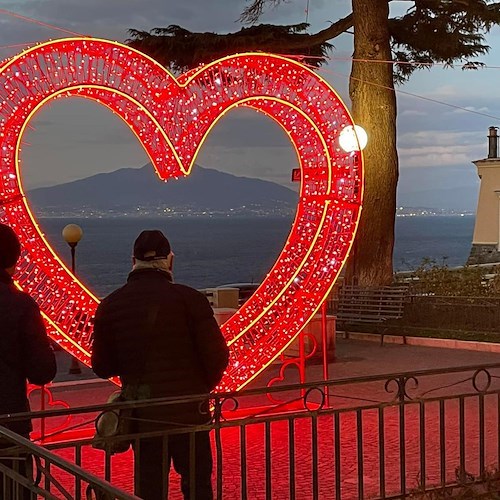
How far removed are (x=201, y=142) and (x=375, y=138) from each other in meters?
12.4

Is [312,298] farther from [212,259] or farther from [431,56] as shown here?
[212,259]

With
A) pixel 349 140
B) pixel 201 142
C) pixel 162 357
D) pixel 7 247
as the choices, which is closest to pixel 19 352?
pixel 7 247

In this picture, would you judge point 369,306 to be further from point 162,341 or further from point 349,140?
point 162,341

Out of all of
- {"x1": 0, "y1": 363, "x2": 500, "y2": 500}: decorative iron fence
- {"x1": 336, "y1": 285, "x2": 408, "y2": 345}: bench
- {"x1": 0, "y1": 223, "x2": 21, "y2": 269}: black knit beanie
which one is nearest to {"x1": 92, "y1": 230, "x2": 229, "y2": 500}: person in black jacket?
{"x1": 0, "y1": 363, "x2": 500, "y2": 500}: decorative iron fence

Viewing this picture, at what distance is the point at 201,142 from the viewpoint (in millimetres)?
9656

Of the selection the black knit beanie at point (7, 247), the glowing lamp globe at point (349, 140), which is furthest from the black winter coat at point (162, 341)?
the glowing lamp globe at point (349, 140)

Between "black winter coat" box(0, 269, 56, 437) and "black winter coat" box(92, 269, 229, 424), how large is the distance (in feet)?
1.05

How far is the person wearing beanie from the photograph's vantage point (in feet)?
18.9

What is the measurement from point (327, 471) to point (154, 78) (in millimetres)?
4013

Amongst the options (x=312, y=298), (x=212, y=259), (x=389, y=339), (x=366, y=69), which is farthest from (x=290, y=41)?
(x=212, y=259)

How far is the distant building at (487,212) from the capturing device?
131 feet

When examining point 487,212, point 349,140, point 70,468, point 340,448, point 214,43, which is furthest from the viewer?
point 487,212

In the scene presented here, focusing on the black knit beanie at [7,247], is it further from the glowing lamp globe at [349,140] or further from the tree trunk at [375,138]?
the tree trunk at [375,138]

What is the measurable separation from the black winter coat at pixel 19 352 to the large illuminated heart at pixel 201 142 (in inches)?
122
